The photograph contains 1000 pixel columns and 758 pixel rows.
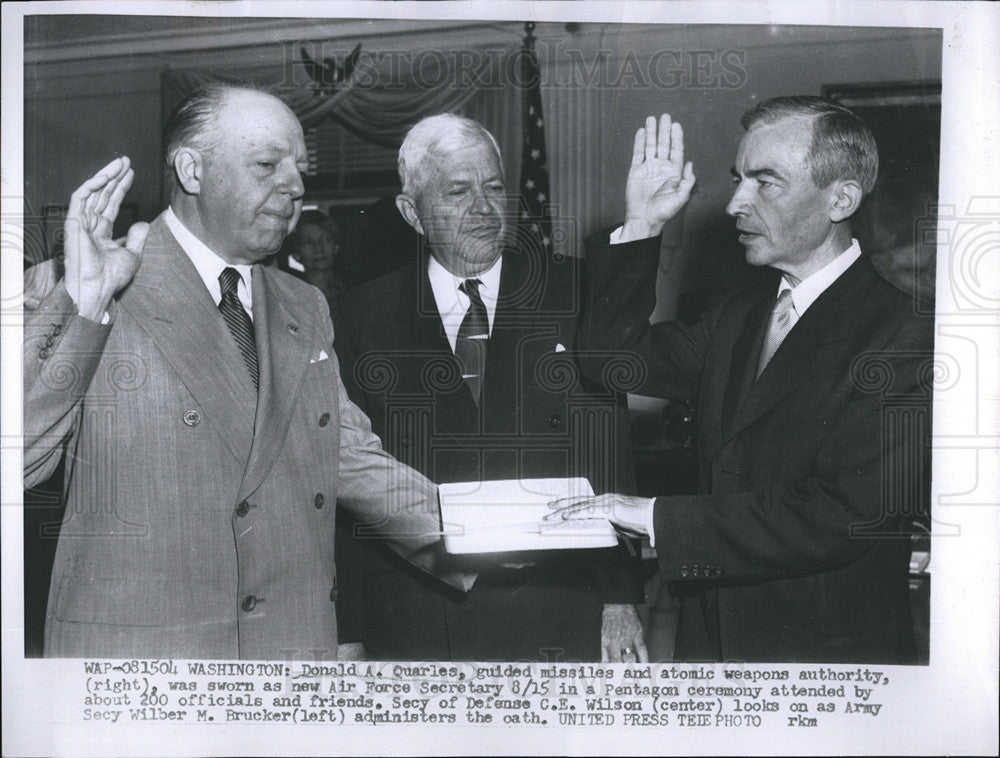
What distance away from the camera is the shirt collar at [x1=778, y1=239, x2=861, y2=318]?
291 cm

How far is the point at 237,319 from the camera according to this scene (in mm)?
2867

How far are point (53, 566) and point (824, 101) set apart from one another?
2.69 meters

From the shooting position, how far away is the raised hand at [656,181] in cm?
293

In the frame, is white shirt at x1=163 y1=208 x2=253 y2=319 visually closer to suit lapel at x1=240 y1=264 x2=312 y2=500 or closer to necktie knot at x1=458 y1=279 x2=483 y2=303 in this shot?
suit lapel at x1=240 y1=264 x2=312 y2=500

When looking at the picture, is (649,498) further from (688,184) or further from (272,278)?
(272,278)

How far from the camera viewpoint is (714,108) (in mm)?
2943

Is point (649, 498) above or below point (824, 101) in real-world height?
below

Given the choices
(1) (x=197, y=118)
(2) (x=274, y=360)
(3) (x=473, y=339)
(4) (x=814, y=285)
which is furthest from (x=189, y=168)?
(4) (x=814, y=285)

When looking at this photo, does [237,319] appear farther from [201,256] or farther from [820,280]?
[820,280]

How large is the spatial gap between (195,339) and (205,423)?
244mm

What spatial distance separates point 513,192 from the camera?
293cm

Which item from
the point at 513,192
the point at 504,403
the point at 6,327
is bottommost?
the point at 504,403

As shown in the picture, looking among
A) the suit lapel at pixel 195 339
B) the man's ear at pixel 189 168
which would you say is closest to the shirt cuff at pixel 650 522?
the suit lapel at pixel 195 339

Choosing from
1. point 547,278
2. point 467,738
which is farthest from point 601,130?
point 467,738
